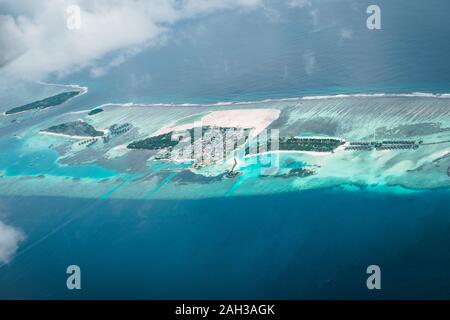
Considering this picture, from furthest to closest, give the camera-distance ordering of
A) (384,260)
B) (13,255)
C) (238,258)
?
(13,255) < (238,258) < (384,260)

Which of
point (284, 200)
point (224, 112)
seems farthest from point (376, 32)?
point (284, 200)

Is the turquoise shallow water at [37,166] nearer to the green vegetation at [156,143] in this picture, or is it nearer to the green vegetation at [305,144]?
the green vegetation at [156,143]

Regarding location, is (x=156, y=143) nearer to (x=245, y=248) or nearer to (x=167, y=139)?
(x=167, y=139)

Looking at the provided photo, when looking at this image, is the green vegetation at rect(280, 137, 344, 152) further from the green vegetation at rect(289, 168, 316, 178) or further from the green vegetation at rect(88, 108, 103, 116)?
the green vegetation at rect(88, 108, 103, 116)

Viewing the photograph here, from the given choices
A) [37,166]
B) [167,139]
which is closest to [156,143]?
[167,139]

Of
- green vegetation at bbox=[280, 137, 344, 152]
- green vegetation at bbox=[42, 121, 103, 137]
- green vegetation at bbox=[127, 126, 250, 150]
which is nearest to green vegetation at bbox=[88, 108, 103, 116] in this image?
green vegetation at bbox=[42, 121, 103, 137]

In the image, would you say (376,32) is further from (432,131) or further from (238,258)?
(238,258)
